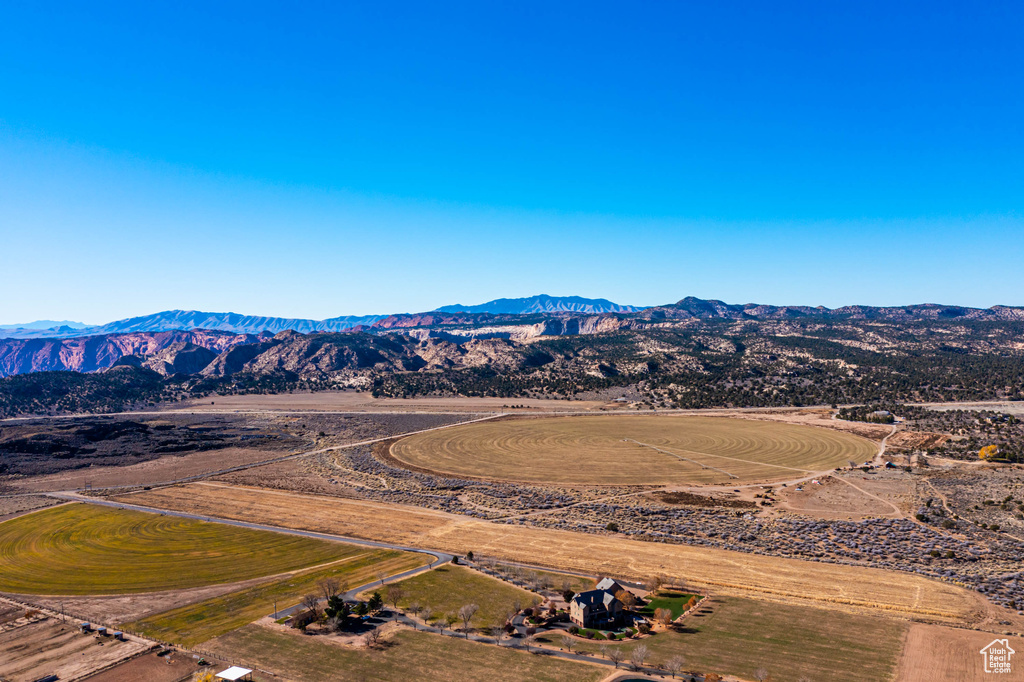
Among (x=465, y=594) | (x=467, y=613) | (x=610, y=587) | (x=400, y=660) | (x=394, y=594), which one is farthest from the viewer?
(x=465, y=594)

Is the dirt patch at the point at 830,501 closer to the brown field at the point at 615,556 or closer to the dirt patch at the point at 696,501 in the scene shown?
the dirt patch at the point at 696,501

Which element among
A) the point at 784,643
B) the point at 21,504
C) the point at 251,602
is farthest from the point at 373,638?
the point at 21,504

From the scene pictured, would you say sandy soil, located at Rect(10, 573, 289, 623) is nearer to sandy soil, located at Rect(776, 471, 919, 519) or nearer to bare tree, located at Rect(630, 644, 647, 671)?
bare tree, located at Rect(630, 644, 647, 671)

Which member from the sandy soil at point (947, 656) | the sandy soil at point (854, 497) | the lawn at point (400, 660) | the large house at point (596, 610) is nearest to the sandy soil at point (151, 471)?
the lawn at point (400, 660)

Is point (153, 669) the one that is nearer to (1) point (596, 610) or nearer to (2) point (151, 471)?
(1) point (596, 610)

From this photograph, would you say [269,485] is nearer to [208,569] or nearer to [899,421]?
[208,569]
